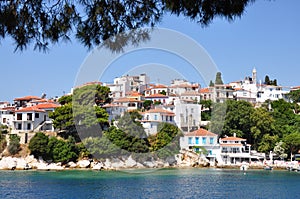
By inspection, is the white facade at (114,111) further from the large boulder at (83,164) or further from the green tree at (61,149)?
the green tree at (61,149)

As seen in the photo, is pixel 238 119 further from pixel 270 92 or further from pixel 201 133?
pixel 270 92

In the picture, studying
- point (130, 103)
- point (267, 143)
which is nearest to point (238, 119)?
point (267, 143)

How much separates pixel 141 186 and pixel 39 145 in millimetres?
7803

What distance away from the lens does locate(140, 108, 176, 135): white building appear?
23038mm

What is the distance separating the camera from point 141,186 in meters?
15.6

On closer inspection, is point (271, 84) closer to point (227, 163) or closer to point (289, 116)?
point (289, 116)

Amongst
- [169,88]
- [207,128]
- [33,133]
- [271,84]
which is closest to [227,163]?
[207,128]

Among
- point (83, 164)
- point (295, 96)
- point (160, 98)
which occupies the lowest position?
point (83, 164)

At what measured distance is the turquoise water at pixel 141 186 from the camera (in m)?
13.4

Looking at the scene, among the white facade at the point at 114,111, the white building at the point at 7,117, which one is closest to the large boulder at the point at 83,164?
the white facade at the point at 114,111

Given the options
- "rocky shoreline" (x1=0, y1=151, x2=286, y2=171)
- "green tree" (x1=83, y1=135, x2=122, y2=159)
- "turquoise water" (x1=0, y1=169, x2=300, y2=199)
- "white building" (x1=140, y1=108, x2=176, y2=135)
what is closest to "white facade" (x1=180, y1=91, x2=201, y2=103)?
"white building" (x1=140, y1=108, x2=176, y2=135)

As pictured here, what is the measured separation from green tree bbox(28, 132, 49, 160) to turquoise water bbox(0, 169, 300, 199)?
4.79 feet

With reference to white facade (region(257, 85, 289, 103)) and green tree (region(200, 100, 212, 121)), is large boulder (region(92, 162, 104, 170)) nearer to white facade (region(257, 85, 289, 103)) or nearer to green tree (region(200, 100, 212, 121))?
A: green tree (region(200, 100, 212, 121))

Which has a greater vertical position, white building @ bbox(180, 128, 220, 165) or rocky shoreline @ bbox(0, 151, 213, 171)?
white building @ bbox(180, 128, 220, 165)
